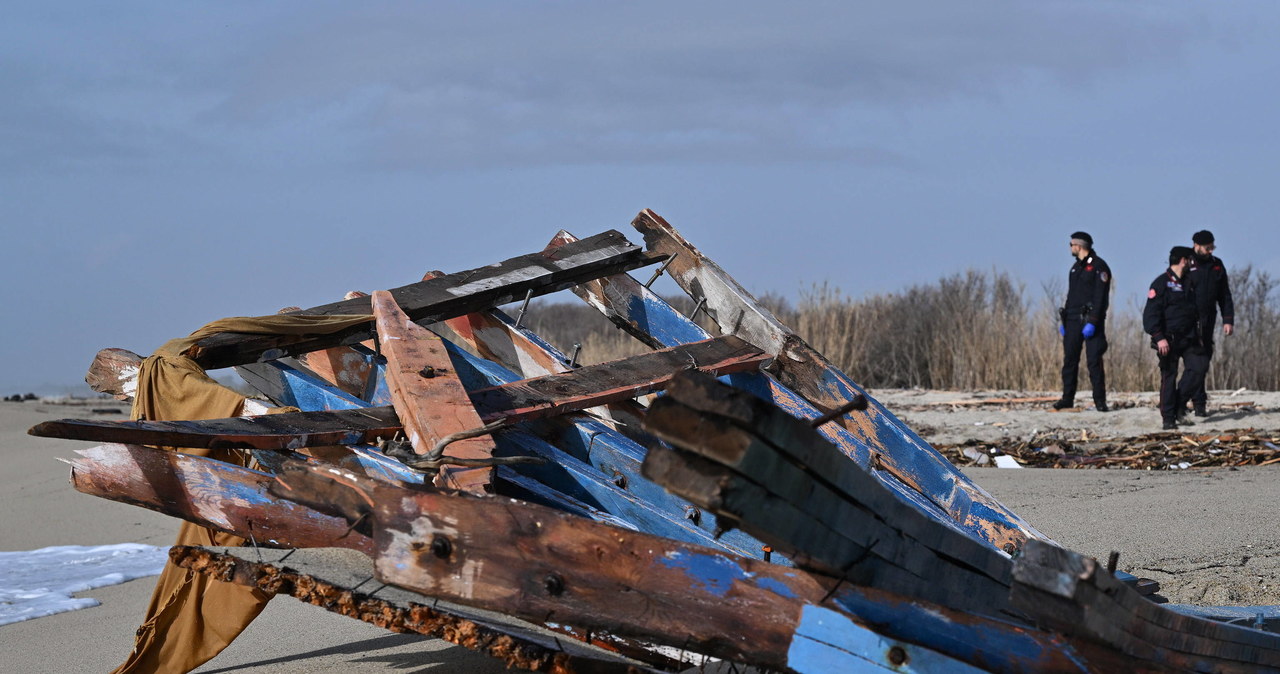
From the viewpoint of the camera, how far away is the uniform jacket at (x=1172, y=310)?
10.6 m

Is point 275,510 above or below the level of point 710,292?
below

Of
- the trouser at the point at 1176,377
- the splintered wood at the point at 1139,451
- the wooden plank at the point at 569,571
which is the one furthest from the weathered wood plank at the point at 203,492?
the trouser at the point at 1176,377

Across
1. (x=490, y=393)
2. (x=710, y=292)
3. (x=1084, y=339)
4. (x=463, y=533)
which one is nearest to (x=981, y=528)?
(x=710, y=292)

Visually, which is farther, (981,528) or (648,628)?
(981,528)

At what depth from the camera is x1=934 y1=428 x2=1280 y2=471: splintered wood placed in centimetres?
723

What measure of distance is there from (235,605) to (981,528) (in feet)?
7.48

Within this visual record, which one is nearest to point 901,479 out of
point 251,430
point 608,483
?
point 608,483

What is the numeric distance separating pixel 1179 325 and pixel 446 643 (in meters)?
9.21

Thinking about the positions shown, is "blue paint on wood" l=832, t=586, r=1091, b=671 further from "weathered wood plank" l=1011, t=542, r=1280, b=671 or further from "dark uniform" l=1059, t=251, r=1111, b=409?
"dark uniform" l=1059, t=251, r=1111, b=409

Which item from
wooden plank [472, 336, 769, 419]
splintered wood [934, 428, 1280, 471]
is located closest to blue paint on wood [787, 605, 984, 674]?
wooden plank [472, 336, 769, 419]

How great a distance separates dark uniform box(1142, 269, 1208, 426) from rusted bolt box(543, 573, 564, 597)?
9.75 meters

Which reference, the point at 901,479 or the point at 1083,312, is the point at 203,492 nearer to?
the point at 901,479

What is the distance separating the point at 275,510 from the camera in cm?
254

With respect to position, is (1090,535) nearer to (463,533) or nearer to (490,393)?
(490,393)
